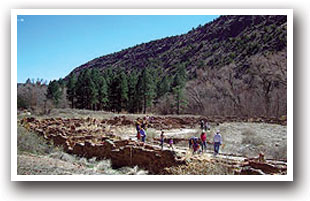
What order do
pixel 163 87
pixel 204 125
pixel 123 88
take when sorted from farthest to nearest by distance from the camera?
pixel 163 87
pixel 123 88
pixel 204 125

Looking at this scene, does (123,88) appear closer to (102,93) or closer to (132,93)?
(132,93)

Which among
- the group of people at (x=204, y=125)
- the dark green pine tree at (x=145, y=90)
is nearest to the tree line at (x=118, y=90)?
the dark green pine tree at (x=145, y=90)

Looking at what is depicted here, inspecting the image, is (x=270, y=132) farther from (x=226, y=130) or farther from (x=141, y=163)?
(x=141, y=163)

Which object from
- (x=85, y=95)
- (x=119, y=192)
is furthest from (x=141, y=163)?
(x=85, y=95)

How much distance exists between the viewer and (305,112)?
4.71m

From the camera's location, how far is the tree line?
92.0 feet

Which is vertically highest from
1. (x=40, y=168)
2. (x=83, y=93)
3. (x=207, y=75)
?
(x=207, y=75)

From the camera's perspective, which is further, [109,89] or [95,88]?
[109,89]

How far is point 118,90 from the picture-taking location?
3019 centimetres

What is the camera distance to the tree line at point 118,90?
28.0 metres

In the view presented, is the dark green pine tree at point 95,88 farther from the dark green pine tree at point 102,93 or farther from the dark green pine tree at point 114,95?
the dark green pine tree at point 114,95

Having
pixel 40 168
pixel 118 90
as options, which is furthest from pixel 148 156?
pixel 118 90

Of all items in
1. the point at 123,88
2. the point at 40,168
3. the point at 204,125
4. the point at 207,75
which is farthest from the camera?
the point at 123,88

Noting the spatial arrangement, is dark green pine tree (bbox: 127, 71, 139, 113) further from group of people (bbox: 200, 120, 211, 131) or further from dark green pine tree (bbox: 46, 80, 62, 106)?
group of people (bbox: 200, 120, 211, 131)
